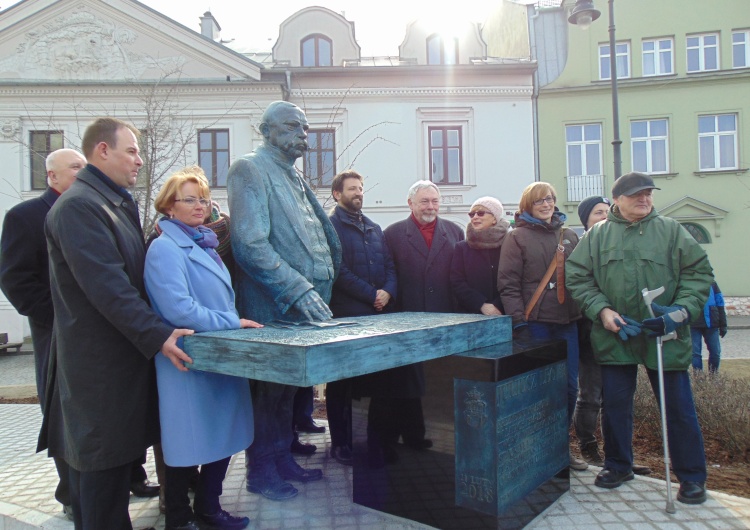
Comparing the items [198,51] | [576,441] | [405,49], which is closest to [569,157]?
[405,49]

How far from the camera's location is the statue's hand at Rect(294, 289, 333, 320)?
126 inches

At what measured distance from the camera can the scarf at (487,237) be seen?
4.36 m

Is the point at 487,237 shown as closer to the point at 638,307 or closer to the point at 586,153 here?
the point at 638,307

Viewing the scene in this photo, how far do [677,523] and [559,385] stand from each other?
0.90m

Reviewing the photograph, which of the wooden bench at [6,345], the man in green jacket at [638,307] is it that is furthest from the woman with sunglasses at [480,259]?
the wooden bench at [6,345]

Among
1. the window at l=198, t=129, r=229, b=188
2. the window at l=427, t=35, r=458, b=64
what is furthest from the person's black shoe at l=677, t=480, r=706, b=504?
the window at l=427, t=35, r=458, b=64

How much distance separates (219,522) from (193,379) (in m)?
0.85

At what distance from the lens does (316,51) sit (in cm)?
1980

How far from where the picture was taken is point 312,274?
353 cm

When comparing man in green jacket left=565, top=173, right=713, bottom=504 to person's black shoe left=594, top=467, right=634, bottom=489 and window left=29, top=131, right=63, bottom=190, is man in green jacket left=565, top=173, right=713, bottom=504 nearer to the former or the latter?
person's black shoe left=594, top=467, right=634, bottom=489

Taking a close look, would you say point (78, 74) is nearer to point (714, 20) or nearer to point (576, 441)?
point (576, 441)

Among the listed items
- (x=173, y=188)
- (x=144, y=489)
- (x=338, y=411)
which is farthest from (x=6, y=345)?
(x=173, y=188)

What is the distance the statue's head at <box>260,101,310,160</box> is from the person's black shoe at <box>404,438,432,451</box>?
1.73 m

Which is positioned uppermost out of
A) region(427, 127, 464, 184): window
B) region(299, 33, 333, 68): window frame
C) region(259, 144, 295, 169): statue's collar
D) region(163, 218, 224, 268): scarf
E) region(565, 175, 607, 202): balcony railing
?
region(299, 33, 333, 68): window frame
